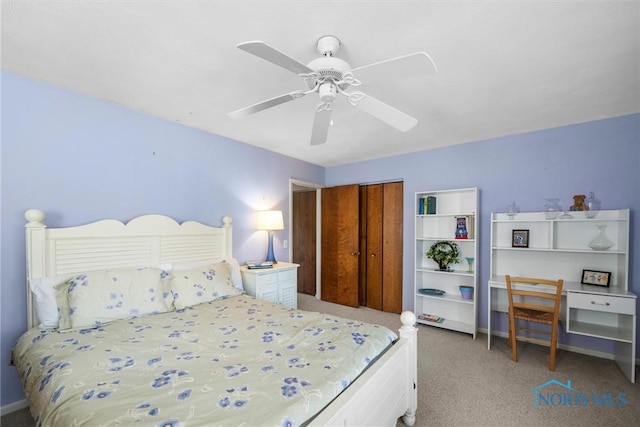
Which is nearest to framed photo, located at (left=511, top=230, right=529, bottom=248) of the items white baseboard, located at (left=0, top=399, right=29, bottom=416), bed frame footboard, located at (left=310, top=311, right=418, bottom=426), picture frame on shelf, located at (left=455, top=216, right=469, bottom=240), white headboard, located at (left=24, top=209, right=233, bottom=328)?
picture frame on shelf, located at (left=455, top=216, right=469, bottom=240)

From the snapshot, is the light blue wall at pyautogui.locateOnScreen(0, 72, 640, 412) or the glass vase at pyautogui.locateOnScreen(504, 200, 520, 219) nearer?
the light blue wall at pyautogui.locateOnScreen(0, 72, 640, 412)

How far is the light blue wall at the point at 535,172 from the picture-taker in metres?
2.72

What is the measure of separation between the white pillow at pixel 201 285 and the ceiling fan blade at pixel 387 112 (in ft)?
6.70

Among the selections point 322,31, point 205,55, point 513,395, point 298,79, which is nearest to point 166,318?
point 205,55

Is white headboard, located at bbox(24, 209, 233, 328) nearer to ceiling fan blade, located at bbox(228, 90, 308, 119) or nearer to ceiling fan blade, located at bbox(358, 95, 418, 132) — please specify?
ceiling fan blade, located at bbox(228, 90, 308, 119)

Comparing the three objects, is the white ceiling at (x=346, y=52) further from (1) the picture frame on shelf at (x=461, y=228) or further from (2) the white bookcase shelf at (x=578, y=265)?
(1) the picture frame on shelf at (x=461, y=228)

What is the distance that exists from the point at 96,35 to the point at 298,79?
1194 mm

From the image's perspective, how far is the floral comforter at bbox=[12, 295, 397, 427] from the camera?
107 cm

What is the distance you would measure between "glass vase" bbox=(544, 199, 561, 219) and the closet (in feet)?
5.63

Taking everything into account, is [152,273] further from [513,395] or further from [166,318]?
[513,395]

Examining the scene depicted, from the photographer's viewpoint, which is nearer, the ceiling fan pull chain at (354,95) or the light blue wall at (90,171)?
the ceiling fan pull chain at (354,95)

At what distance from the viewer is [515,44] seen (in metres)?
1.65

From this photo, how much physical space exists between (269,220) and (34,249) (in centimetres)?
212

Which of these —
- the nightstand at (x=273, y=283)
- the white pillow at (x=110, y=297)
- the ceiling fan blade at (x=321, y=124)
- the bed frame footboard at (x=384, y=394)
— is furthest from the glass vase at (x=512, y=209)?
the white pillow at (x=110, y=297)
